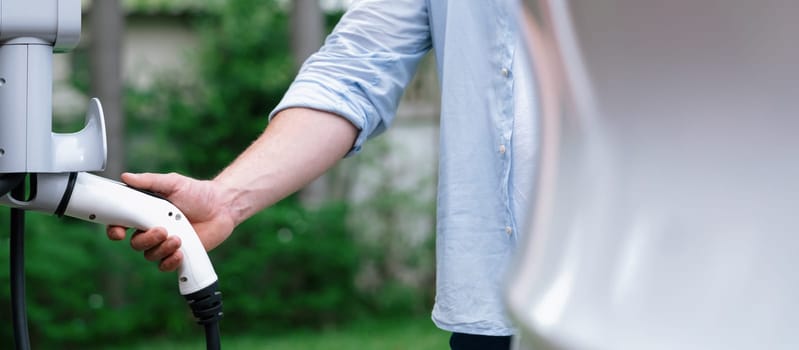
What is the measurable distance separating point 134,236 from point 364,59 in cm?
47

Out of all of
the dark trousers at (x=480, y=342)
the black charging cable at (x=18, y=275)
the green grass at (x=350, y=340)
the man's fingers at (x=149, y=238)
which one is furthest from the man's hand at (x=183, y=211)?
the green grass at (x=350, y=340)

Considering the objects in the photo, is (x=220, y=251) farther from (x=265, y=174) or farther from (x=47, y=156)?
(x=47, y=156)

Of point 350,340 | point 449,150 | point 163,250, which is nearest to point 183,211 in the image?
point 163,250

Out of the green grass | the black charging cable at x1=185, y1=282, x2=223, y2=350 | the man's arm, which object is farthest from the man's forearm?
the green grass

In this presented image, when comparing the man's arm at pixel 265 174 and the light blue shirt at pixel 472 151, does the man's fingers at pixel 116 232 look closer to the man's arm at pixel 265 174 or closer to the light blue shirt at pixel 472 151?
the man's arm at pixel 265 174

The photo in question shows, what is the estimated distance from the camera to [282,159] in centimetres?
159

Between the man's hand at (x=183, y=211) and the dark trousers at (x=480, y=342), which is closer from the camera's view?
the man's hand at (x=183, y=211)

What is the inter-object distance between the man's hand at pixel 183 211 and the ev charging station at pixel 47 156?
0.02 metres

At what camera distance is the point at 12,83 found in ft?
4.02

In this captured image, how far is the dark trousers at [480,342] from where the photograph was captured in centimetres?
158

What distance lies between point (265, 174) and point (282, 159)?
0.11 ft

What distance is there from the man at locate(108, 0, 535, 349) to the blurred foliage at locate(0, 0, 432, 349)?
594 cm

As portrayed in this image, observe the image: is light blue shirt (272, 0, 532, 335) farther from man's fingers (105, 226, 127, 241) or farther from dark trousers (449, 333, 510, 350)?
man's fingers (105, 226, 127, 241)

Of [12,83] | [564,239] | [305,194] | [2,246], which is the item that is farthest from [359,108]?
[305,194]
